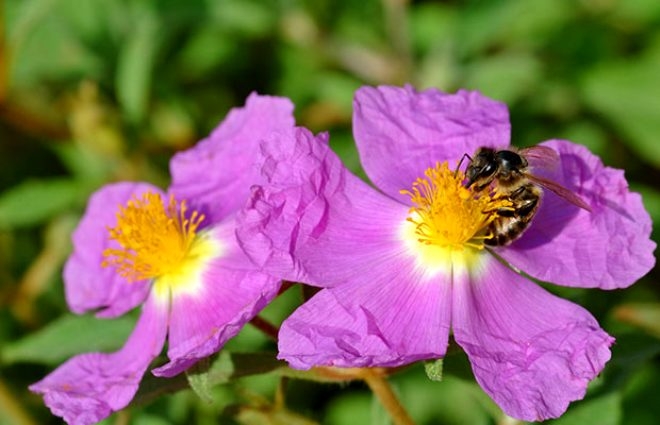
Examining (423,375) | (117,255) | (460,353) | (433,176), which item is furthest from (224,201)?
(423,375)

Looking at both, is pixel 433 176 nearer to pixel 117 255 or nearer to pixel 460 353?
pixel 460 353

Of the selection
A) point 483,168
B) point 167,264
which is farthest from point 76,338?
point 483,168

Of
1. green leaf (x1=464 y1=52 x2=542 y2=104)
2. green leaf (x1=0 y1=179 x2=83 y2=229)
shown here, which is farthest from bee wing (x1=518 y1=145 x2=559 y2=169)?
green leaf (x1=0 y1=179 x2=83 y2=229)

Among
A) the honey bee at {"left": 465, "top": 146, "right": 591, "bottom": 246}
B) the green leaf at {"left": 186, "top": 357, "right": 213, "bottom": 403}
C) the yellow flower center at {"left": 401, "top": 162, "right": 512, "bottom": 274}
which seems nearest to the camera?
the green leaf at {"left": 186, "top": 357, "right": 213, "bottom": 403}

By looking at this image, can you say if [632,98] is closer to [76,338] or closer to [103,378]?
[76,338]

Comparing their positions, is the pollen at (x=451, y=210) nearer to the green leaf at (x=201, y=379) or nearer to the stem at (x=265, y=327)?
the stem at (x=265, y=327)

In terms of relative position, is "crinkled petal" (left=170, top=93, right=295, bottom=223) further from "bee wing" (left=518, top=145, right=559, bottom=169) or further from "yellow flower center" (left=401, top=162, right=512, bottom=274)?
"bee wing" (left=518, top=145, right=559, bottom=169)

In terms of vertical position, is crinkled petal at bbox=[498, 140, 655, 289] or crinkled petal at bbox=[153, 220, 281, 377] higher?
crinkled petal at bbox=[498, 140, 655, 289]
